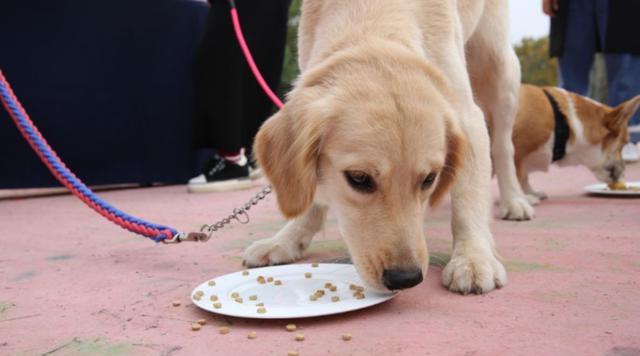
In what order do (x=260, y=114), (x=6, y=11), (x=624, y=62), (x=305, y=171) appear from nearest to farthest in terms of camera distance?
(x=305, y=171) < (x=6, y=11) < (x=260, y=114) < (x=624, y=62)

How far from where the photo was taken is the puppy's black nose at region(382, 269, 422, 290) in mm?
1811

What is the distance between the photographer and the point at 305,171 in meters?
2.12

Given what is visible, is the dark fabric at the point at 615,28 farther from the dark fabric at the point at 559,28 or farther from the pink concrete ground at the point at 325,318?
the pink concrete ground at the point at 325,318

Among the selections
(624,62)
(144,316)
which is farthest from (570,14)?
(144,316)

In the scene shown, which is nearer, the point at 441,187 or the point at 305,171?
the point at 305,171

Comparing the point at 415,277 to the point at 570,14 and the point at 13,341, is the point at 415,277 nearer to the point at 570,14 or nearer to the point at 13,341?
the point at 13,341

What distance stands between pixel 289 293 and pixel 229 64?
142 inches

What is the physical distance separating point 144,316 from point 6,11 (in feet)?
13.6

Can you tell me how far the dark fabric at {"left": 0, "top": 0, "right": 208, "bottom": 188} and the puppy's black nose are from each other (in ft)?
14.6

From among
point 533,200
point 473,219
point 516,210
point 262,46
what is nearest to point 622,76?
point 533,200

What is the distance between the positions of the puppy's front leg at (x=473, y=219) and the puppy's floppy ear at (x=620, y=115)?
12.1 feet

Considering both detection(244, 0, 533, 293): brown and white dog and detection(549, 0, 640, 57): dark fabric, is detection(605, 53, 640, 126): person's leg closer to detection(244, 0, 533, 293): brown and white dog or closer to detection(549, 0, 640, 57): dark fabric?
detection(549, 0, 640, 57): dark fabric

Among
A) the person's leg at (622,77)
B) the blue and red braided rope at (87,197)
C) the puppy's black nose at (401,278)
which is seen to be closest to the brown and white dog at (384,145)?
the puppy's black nose at (401,278)

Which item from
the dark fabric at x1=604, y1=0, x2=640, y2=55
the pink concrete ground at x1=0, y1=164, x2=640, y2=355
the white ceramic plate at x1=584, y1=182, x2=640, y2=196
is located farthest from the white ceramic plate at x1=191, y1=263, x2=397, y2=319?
the dark fabric at x1=604, y1=0, x2=640, y2=55
